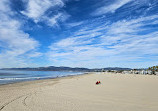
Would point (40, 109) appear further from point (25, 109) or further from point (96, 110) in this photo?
point (96, 110)

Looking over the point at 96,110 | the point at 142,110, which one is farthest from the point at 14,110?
the point at 142,110

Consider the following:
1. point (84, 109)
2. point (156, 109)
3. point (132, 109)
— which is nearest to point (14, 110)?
point (84, 109)

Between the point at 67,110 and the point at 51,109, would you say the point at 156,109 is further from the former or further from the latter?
the point at 51,109

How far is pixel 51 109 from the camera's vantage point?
6215 mm

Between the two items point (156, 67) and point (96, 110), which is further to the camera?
point (156, 67)

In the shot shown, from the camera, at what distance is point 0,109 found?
20.2 feet

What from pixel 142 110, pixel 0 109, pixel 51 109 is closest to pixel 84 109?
pixel 51 109

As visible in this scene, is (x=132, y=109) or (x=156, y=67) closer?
(x=132, y=109)

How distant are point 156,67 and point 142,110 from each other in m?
134

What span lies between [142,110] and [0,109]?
723cm

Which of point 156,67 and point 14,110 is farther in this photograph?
point 156,67

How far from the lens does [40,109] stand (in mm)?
6184

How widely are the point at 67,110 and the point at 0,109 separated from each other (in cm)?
346

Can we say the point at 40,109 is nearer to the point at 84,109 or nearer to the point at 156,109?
the point at 84,109
